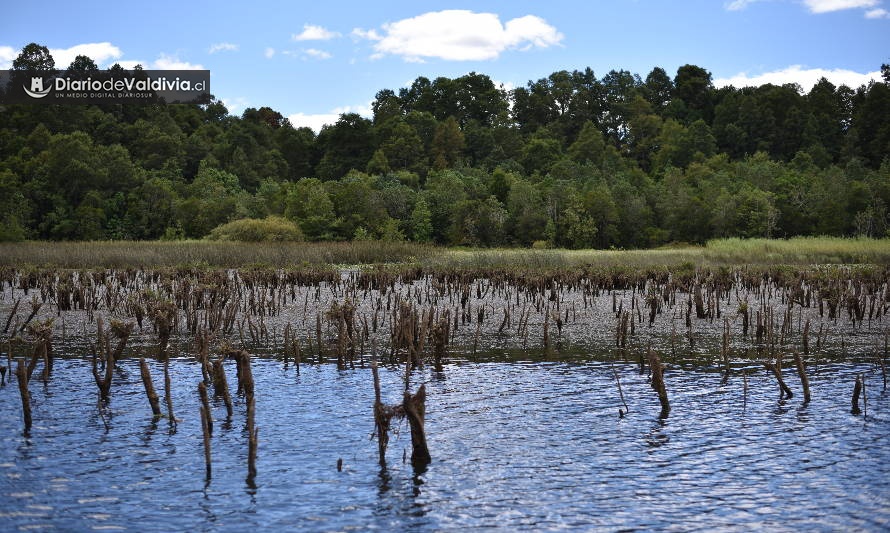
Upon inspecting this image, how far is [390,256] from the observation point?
4638 centimetres

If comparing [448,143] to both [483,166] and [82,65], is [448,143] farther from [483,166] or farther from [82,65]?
[82,65]

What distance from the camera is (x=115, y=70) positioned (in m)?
120

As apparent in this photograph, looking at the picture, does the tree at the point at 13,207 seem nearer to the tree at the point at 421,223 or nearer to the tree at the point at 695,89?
the tree at the point at 421,223

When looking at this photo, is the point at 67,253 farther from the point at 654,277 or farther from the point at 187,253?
the point at 654,277

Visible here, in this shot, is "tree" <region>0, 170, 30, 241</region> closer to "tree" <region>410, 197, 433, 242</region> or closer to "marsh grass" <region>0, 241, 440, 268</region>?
"marsh grass" <region>0, 241, 440, 268</region>

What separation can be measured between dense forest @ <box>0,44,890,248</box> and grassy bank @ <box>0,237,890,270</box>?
24605 millimetres

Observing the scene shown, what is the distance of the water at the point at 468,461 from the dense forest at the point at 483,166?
191ft

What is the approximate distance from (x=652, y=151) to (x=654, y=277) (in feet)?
367

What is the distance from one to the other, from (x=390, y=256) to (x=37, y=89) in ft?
271

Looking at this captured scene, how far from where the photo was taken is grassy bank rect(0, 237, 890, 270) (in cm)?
4066

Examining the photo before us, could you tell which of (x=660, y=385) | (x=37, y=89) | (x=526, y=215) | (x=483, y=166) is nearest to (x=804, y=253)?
(x=660, y=385)

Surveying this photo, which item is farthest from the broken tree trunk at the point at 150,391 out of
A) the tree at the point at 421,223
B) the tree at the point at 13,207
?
the tree at the point at 13,207

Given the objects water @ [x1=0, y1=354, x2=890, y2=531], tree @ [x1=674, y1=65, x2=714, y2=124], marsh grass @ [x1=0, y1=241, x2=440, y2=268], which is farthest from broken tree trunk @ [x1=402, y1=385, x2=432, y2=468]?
tree @ [x1=674, y1=65, x2=714, y2=124]

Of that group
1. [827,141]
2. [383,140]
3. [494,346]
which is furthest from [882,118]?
[494,346]
